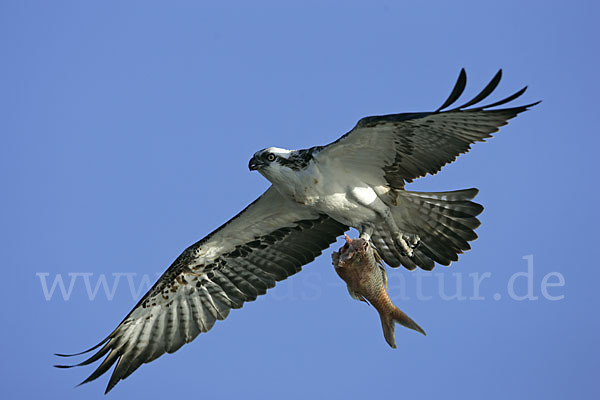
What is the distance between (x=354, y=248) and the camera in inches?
305

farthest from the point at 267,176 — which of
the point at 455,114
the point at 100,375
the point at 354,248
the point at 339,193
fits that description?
the point at 100,375

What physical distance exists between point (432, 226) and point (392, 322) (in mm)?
1626

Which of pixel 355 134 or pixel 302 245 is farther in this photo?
pixel 302 245

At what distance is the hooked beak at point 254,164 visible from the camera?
8562 millimetres

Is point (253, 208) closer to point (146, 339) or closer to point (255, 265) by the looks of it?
point (255, 265)

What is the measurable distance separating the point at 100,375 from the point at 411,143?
4242mm

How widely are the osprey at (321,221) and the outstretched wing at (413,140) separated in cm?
1

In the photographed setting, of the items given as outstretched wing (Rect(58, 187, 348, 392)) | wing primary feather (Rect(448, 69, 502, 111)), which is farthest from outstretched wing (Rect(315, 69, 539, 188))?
outstretched wing (Rect(58, 187, 348, 392))

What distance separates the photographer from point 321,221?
9883 mm

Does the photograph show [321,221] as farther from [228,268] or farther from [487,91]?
[487,91]

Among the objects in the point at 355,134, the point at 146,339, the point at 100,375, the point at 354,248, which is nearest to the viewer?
Result: the point at 354,248

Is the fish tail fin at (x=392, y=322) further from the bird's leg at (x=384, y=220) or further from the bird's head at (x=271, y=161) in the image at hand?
the bird's head at (x=271, y=161)

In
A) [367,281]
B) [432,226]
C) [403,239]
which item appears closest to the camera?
[367,281]

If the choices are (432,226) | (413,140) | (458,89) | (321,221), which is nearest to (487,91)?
(458,89)
